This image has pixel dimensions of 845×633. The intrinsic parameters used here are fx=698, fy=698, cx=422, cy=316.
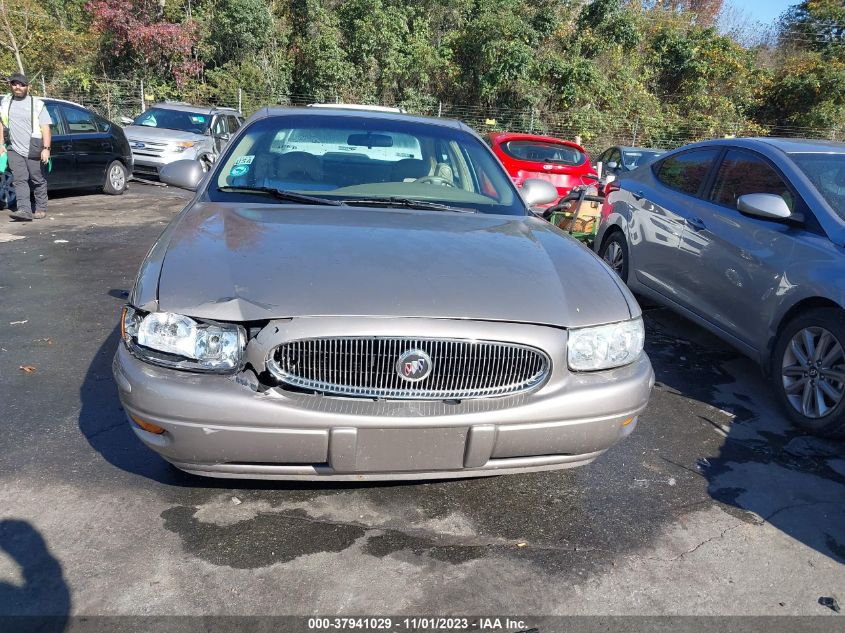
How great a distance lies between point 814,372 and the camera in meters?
3.91

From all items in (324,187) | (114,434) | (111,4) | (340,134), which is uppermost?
(111,4)

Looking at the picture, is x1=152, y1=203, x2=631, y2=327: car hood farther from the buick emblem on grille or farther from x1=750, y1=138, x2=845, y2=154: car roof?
x1=750, y1=138, x2=845, y2=154: car roof

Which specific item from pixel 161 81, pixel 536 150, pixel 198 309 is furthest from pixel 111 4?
pixel 198 309

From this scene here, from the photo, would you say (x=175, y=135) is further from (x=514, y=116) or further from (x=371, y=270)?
(x=514, y=116)

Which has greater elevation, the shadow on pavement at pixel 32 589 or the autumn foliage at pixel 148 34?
the autumn foliage at pixel 148 34

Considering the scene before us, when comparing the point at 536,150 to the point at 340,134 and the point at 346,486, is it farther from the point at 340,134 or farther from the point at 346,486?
the point at 346,486

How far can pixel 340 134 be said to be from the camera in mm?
4117

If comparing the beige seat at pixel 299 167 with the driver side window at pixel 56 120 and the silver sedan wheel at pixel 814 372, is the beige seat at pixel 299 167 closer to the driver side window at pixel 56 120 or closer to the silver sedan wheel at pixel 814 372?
the silver sedan wheel at pixel 814 372

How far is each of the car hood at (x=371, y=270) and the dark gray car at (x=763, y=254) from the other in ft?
5.11

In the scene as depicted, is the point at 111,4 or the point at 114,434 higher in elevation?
the point at 111,4

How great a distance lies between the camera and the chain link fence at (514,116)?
2375 cm

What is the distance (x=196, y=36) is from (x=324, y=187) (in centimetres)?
2427

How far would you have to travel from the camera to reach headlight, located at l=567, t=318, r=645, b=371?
2643 millimetres

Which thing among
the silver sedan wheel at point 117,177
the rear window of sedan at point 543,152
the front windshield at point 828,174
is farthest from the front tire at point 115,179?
the front windshield at point 828,174
